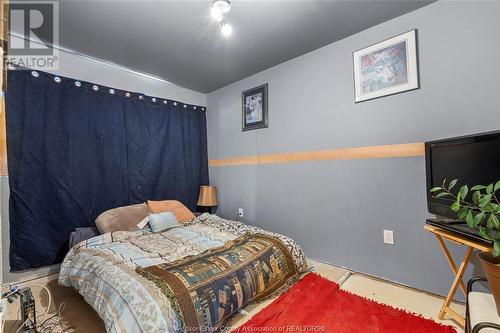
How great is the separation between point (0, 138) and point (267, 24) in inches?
82.5

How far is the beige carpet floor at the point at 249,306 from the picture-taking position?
5.49ft

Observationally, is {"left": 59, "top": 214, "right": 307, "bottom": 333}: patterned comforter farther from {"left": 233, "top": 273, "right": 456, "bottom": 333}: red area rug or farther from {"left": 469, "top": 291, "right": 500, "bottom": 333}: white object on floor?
{"left": 469, "top": 291, "right": 500, "bottom": 333}: white object on floor

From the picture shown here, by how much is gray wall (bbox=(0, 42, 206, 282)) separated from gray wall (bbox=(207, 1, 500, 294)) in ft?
3.66

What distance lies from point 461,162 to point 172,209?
2872 millimetres

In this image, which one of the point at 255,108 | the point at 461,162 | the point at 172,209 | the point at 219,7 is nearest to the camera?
the point at 461,162

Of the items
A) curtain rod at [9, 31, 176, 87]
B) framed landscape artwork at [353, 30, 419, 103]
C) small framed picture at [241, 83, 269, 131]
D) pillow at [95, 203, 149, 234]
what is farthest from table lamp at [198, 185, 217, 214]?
framed landscape artwork at [353, 30, 419, 103]

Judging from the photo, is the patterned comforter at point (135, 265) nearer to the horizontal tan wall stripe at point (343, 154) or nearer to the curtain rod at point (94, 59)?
the horizontal tan wall stripe at point (343, 154)

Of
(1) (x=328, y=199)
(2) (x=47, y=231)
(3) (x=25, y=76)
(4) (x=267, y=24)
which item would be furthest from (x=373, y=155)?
(3) (x=25, y=76)

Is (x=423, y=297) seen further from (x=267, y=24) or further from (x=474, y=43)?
(x=267, y=24)

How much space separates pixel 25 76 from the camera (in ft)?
7.53

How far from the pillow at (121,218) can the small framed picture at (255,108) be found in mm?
1776

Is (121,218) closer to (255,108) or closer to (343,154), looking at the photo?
(255,108)

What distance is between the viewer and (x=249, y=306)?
71.6 inches
